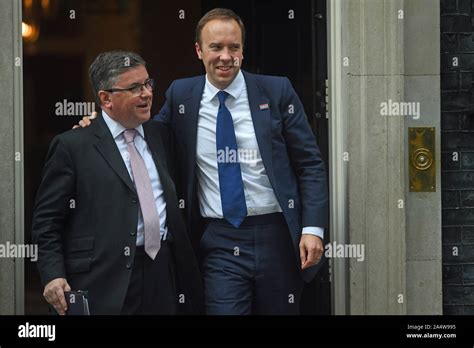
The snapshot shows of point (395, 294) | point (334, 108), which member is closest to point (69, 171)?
point (334, 108)

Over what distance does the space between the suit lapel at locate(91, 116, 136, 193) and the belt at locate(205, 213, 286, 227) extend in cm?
53

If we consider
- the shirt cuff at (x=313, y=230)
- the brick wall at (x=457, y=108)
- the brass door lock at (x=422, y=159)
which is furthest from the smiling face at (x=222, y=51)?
the brick wall at (x=457, y=108)

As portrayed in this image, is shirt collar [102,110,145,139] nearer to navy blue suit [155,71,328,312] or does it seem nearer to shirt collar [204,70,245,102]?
navy blue suit [155,71,328,312]

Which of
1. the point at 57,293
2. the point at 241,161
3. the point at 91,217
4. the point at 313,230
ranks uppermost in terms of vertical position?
the point at 241,161

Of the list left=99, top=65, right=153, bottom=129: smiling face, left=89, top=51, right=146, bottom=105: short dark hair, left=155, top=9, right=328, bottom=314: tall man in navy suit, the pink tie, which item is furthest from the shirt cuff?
left=89, top=51, right=146, bottom=105: short dark hair

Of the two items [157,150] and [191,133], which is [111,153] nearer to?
[157,150]

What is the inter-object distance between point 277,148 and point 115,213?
39.5 inches

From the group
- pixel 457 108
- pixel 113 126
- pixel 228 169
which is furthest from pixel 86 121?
pixel 457 108

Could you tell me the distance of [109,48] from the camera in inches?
238

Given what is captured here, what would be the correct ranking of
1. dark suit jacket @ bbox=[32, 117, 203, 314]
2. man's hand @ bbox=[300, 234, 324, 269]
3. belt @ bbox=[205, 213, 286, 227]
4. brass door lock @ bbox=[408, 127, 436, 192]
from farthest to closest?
brass door lock @ bbox=[408, 127, 436, 192] < man's hand @ bbox=[300, 234, 324, 269] < belt @ bbox=[205, 213, 286, 227] < dark suit jacket @ bbox=[32, 117, 203, 314]

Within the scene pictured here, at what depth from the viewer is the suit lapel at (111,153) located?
5688 millimetres

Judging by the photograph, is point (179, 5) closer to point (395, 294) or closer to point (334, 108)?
point (334, 108)

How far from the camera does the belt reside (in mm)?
5859

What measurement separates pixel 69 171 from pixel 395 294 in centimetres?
220
